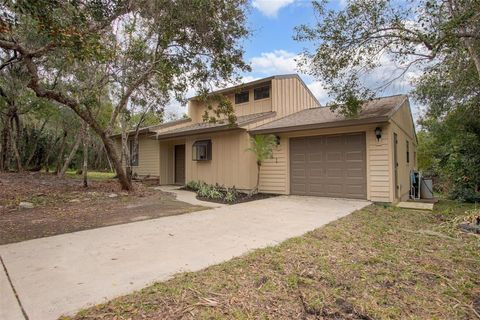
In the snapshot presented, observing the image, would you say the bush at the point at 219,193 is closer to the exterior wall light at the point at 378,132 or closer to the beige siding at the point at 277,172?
the beige siding at the point at 277,172

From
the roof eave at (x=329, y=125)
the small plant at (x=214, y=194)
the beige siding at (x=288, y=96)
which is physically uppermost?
the beige siding at (x=288, y=96)

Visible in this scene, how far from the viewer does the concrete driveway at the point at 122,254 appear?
254cm

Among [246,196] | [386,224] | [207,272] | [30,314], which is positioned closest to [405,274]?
[207,272]

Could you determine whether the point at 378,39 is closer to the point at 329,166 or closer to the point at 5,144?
the point at 329,166

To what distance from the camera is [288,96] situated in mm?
11984

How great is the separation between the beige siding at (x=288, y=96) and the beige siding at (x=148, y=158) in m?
6.34

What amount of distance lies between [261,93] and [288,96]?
3.85ft

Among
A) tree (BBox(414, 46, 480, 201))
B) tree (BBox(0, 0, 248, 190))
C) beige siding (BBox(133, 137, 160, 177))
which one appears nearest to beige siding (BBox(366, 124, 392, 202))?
tree (BBox(414, 46, 480, 201))

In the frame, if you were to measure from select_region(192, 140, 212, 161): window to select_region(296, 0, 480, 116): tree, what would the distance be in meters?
4.96

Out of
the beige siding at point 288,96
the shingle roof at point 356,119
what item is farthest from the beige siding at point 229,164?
the beige siding at point 288,96

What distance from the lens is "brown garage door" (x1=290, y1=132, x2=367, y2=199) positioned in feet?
Result: 27.0

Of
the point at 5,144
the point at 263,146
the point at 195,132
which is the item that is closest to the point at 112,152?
the point at 195,132

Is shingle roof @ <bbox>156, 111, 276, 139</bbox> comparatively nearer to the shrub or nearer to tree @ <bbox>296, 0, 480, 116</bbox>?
the shrub

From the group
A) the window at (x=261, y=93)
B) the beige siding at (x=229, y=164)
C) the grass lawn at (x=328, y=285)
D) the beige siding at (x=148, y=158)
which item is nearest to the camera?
the grass lawn at (x=328, y=285)
